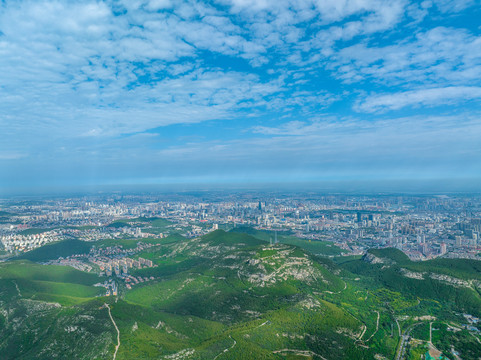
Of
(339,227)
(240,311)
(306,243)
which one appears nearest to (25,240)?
(240,311)

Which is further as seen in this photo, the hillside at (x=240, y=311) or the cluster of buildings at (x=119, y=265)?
the cluster of buildings at (x=119, y=265)

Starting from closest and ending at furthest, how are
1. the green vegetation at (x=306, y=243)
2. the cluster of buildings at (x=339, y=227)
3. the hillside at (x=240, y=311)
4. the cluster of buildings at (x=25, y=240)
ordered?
the hillside at (x=240, y=311), the green vegetation at (x=306, y=243), the cluster of buildings at (x=25, y=240), the cluster of buildings at (x=339, y=227)

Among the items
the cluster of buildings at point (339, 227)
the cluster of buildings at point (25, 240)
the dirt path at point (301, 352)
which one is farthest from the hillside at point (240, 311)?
the cluster of buildings at point (25, 240)

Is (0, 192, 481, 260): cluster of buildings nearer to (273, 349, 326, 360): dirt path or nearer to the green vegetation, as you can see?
the green vegetation

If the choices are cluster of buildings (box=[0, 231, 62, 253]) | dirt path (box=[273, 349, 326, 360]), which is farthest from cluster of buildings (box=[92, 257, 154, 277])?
dirt path (box=[273, 349, 326, 360])

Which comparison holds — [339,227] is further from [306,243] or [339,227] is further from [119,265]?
[119,265]

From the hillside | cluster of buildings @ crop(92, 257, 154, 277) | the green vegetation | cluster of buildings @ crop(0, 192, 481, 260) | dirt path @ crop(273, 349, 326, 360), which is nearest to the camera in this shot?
dirt path @ crop(273, 349, 326, 360)

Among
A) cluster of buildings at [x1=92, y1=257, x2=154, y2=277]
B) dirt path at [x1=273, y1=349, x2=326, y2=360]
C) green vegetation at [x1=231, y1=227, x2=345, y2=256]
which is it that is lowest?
cluster of buildings at [x1=92, y1=257, x2=154, y2=277]

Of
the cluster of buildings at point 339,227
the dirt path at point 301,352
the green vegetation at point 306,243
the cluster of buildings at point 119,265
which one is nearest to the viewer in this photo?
the dirt path at point 301,352

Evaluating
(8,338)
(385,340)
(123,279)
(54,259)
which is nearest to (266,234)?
(123,279)

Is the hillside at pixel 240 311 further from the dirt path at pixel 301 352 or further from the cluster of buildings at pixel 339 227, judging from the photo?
the cluster of buildings at pixel 339 227

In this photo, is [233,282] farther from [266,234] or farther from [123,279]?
[266,234]
